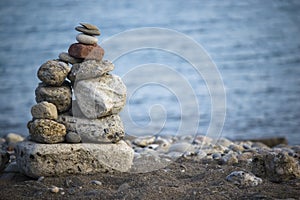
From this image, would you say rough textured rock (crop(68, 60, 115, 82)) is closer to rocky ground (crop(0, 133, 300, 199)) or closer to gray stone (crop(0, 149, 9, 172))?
rocky ground (crop(0, 133, 300, 199))

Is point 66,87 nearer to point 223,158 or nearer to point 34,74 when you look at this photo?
point 223,158

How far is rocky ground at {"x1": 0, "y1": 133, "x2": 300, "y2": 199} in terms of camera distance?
18.7ft

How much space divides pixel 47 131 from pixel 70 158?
1.39 feet

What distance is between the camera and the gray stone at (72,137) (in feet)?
21.7

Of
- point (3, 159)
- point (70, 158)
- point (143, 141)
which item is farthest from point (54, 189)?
point (143, 141)

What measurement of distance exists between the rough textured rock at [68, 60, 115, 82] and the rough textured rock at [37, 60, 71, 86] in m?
0.10

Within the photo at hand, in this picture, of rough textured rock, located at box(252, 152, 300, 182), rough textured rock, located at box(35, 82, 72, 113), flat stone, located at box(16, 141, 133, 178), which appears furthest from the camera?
rough textured rock, located at box(35, 82, 72, 113)

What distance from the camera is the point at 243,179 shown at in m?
5.99

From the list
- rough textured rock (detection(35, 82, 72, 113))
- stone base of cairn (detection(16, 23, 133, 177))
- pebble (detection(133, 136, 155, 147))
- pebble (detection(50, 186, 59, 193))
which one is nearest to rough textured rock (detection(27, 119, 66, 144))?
stone base of cairn (detection(16, 23, 133, 177))

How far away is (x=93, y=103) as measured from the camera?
6.62 metres

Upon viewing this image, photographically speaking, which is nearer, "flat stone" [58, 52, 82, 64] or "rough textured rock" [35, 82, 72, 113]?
"rough textured rock" [35, 82, 72, 113]

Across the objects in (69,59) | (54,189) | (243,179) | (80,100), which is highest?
(69,59)

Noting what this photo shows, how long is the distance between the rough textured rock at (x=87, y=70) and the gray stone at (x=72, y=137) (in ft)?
2.21

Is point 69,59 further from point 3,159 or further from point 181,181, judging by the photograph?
point 181,181
